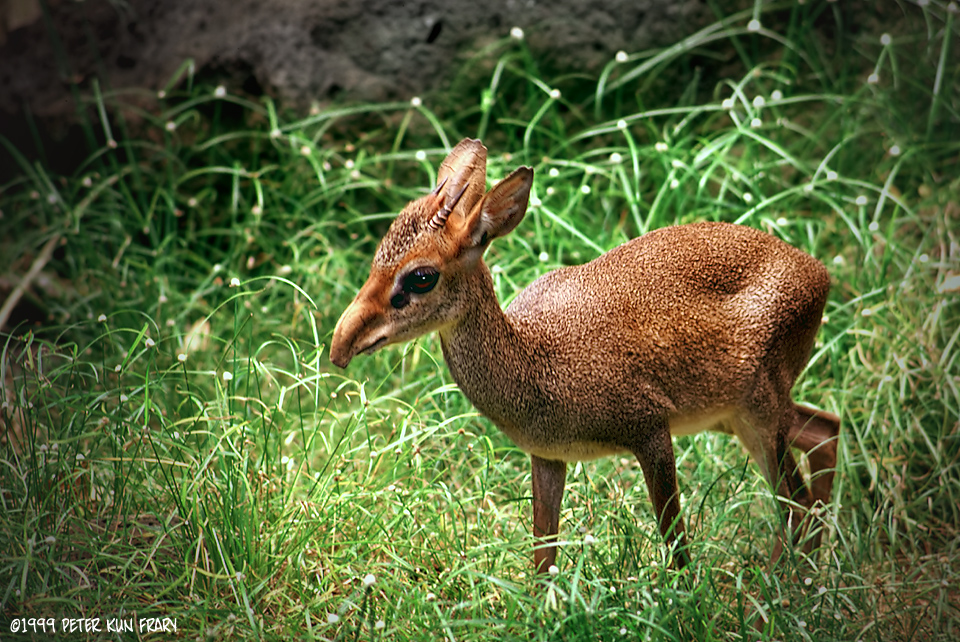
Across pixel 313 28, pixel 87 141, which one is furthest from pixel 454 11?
pixel 87 141

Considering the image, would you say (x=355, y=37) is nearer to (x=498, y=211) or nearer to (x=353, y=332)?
(x=498, y=211)

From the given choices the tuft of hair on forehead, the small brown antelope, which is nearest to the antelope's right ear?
the small brown antelope

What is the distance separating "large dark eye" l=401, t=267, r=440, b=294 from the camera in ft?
9.45

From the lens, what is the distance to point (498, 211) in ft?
9.68

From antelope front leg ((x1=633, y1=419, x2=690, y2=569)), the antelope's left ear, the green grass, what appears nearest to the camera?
Answer: the antelope's left ear

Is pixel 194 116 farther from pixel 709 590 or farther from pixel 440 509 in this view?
pixel 709 590

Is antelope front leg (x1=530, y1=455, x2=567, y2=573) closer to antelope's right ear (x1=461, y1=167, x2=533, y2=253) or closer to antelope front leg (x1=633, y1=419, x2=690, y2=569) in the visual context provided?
antelope front leg (x1=633, y1=419, x2=690, y2=569)

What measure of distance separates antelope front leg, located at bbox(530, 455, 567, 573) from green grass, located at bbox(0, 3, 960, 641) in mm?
100

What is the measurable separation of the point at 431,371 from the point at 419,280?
→ 187cm

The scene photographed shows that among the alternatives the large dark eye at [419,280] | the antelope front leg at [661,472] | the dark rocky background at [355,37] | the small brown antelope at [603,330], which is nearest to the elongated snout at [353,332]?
the small brown antelope at [603,330]

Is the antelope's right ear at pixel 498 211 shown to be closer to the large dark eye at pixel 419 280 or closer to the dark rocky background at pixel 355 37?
the large dark eye at pixel 419 280

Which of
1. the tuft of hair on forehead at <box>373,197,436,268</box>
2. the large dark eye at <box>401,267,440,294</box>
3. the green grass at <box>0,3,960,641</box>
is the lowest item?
the green grass at <box>0,3,960,641</box>

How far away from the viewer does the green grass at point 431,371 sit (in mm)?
3281

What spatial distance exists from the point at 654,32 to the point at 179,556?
3859mm
